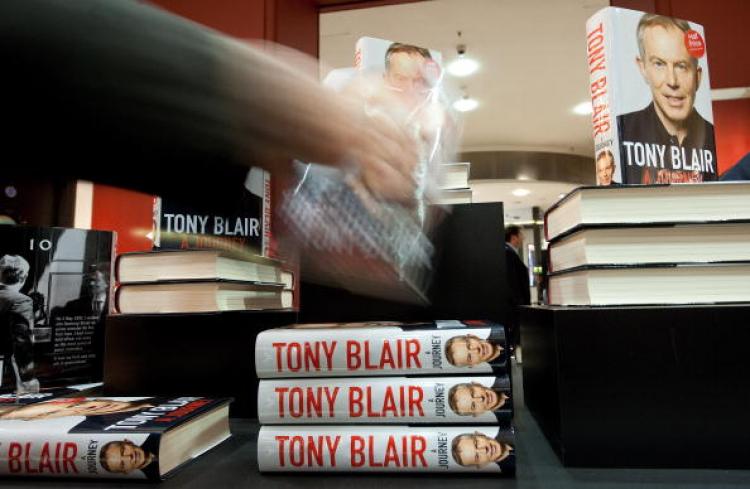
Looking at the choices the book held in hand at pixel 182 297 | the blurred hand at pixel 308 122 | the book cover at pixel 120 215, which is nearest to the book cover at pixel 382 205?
the blurred hand at pixel 308 122

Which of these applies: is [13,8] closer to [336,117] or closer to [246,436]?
[336,117]

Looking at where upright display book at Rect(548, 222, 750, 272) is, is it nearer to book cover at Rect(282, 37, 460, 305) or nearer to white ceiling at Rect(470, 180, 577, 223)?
book cover at Rect(282, 37, 460, 305)

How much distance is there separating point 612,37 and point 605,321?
348mm

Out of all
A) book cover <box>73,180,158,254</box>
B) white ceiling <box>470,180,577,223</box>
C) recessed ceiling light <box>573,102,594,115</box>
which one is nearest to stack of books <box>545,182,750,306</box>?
book cover <box>73,180,158,254</box>

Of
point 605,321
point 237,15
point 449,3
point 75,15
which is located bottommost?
point 605,321

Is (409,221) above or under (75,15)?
under

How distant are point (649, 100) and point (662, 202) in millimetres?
165

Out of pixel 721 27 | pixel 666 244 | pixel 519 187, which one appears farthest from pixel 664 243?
pixel 519 187

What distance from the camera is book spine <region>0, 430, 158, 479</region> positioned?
0.42 metres

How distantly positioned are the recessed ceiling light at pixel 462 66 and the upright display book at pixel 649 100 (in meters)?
3.06

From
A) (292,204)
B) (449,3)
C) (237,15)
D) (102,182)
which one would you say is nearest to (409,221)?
(292,204)

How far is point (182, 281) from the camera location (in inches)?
25.8

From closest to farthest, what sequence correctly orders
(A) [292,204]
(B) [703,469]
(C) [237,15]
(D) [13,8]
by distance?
1. (D) [13,8]
2. (B) [703,469]
3. (A) [292,204]
4. (C) [237,15]

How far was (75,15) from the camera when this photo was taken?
0.33 m
